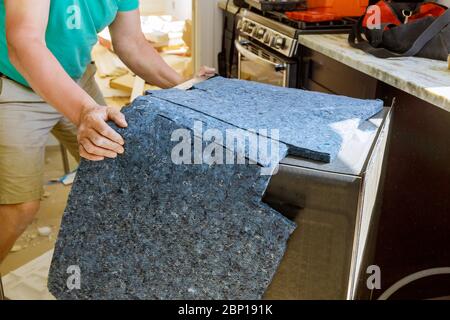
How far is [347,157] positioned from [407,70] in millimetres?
735

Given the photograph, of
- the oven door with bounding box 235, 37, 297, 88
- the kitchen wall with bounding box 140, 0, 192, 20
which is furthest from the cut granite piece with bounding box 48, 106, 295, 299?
the kitchen wall with bounding box 140, 0, 192, 20

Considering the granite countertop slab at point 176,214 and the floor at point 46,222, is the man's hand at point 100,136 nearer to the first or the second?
the granite countertop slab at point 176,214

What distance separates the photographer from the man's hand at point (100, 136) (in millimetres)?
652

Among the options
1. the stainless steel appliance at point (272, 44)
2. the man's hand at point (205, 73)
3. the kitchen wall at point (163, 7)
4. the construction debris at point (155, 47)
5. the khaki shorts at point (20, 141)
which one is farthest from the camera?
the kitchen wall at point (163, 7)

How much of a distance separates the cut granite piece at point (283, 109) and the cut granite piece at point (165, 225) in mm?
76

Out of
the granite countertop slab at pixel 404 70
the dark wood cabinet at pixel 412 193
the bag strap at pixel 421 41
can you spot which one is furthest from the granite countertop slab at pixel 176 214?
the bag strap at pixel 421 41

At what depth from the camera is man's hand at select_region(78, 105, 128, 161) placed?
2.14ft

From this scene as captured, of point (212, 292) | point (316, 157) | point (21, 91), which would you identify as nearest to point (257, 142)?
point (316, 157)

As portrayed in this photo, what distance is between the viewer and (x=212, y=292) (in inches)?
27.1

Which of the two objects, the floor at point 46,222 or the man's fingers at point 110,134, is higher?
the man's fingers at point 110,134

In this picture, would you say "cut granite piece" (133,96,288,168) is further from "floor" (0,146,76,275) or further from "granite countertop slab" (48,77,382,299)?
"floor" (0,146,76,275)

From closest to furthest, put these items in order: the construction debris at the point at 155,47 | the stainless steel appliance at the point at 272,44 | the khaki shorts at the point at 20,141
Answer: the khaki shorts at the point at 20,141, the stainless steel appliance at the point at 272,44, the construction debris at the point at 155,47

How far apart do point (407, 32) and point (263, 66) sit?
68 cm

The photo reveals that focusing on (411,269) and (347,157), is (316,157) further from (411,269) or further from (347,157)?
(411,269)
